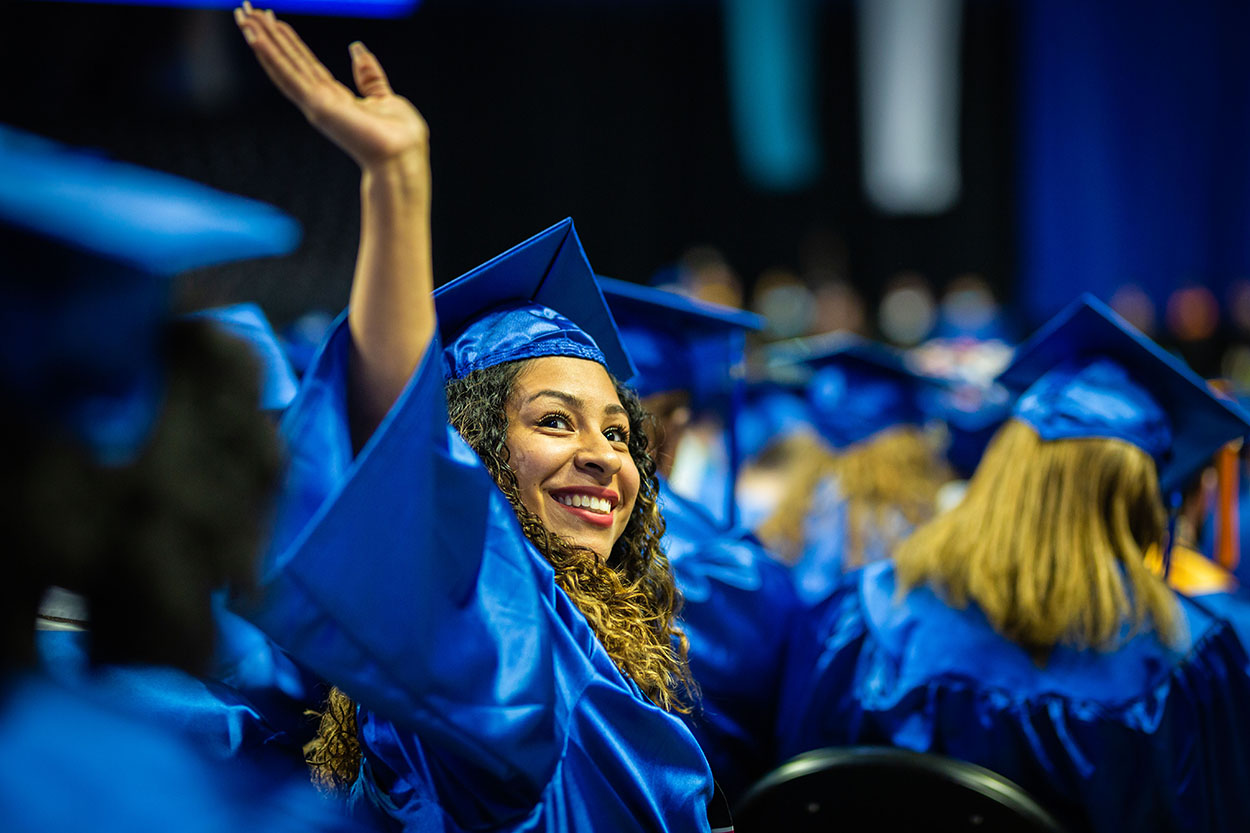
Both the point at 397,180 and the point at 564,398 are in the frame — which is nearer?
the point at 397,180

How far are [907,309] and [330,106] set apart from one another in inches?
367

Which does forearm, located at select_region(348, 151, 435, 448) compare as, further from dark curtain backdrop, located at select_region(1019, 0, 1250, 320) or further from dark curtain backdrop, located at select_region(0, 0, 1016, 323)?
dark curtain backdrop, located at select_region(1019, 0, 1250, 320)

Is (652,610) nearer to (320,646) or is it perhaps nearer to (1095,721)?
(320,646)

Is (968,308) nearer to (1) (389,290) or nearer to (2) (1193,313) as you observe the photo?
(2) (1193,313)

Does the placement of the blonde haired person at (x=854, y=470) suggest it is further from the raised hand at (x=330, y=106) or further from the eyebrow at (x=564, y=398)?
the raised hand at (x=330, y=106)

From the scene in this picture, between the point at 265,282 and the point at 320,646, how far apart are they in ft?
6.71

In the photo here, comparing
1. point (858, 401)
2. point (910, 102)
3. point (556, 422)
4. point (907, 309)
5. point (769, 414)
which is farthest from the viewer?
point (910, 102)

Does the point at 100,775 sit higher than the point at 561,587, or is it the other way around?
the point at 100,775

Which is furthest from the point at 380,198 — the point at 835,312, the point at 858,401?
the point at 835,312

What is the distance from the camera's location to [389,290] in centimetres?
90

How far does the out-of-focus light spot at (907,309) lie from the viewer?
30.7ft

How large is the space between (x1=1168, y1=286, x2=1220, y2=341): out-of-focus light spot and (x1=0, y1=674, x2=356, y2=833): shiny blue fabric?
9608 millimetres

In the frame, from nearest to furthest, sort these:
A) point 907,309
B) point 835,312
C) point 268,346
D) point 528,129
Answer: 1. point 268,346
2. point 528,129
3. point 835,312
4. point 907,309

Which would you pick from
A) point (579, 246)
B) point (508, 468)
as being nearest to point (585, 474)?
point (508, 468)
